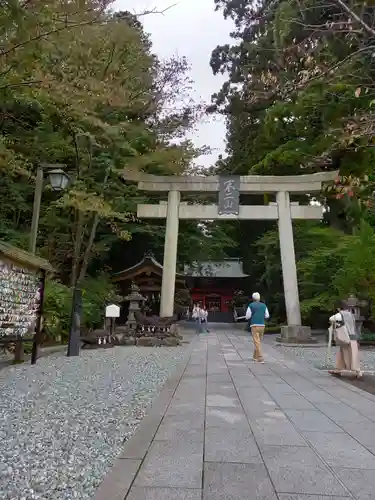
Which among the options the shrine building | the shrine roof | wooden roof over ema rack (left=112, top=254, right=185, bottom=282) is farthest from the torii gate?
the shrine roof

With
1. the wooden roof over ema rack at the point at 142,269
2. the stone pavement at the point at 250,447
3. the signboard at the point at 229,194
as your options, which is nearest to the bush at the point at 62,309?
the wooden roof over ema rack at the point at 142,269

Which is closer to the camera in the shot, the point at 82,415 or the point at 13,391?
the point at 82,415

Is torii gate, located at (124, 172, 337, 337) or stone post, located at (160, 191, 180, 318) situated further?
torii gate, located at (124, 172, 337, 337)

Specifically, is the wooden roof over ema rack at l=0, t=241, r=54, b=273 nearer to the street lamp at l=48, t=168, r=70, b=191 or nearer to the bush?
the street lamp at l=48, t=168, r=70, b=191

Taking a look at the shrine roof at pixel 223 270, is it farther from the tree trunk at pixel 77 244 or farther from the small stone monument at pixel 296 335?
the tree trunk at pixel 77 244

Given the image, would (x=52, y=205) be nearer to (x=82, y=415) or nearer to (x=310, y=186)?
(x=310, y=186)

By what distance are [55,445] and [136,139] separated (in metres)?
15.6

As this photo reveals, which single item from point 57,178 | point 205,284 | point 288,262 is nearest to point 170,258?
point 288,262

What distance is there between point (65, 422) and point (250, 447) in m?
1.88

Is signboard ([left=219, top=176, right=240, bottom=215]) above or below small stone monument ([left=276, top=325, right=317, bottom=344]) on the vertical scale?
above

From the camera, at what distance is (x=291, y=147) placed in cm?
1991

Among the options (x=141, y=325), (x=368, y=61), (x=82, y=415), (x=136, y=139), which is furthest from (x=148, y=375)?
(x=136, y=139)

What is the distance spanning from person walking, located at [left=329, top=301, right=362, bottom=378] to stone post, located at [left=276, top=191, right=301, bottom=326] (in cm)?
878

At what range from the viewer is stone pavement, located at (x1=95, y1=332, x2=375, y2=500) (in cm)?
273
